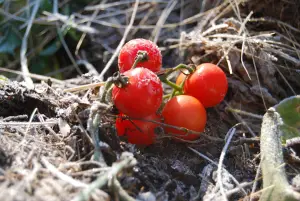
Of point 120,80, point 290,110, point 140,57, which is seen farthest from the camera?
point 290,110

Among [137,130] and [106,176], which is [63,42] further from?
[106,176]

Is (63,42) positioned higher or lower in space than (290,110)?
higher

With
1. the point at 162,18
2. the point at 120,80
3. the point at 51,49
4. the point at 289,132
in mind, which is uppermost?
the point at 120,80

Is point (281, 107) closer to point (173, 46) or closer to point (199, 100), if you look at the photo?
point (199, 100)

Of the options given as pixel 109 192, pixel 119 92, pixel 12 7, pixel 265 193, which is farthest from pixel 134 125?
pixel 12 7

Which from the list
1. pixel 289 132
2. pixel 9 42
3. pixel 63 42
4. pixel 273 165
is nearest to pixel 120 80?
pixel 273 165

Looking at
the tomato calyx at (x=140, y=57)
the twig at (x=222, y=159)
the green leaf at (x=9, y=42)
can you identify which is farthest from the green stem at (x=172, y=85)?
the green leaf at (x=9, y=42)
